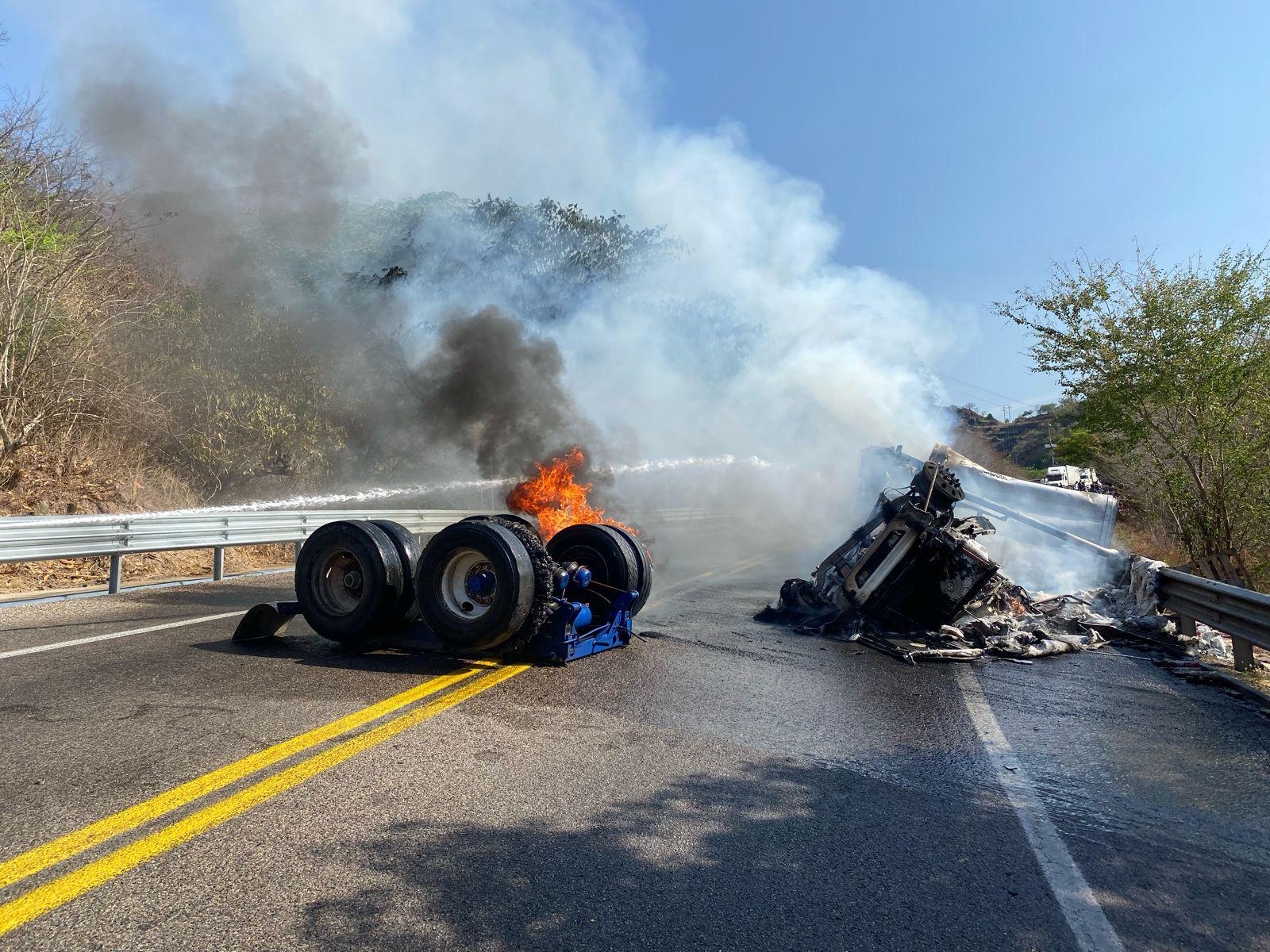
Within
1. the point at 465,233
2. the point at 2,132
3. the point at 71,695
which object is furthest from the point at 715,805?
the point at 465,233

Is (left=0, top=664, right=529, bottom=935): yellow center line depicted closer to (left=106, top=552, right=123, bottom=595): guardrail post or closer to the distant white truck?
(left=106, top=552, right=123, bottom=595): guardrail post

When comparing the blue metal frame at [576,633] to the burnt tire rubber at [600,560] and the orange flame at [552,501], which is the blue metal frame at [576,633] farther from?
the orange flame at [552,501]

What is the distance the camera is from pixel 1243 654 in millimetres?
7422

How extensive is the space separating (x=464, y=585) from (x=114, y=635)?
2.95 meters

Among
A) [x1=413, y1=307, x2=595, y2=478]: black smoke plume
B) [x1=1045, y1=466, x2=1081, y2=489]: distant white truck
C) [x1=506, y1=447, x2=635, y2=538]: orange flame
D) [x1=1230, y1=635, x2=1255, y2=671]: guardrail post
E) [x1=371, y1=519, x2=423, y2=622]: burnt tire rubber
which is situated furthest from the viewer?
[x1=1045, y1=466, x2=1081, y2=489]: distant white truck

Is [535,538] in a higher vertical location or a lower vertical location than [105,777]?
higher

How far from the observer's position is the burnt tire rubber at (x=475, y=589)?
5.89 metres

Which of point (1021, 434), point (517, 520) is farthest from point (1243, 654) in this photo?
point (1021, 434)

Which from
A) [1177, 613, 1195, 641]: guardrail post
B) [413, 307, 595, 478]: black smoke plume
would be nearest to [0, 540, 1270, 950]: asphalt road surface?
[1177, 613, 1195, 641]: guardrail post

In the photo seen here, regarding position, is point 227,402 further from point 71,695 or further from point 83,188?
point 71,695

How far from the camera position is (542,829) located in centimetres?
330

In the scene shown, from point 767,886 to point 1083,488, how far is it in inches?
548

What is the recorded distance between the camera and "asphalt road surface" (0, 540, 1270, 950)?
2654 millimetres

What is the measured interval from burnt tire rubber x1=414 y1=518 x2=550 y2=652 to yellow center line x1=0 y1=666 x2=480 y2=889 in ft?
3.09
